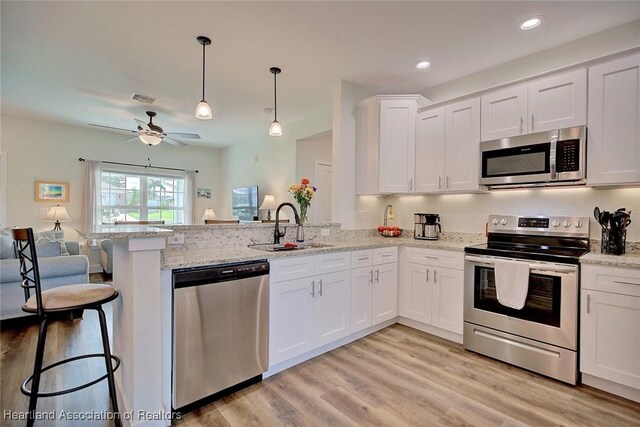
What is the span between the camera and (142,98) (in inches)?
164

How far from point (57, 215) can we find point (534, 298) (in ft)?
22.8

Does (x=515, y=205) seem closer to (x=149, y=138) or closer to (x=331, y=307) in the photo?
(x=331, y=307)

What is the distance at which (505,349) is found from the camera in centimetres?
243

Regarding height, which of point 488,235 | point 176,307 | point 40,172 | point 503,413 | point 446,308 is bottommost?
point 503,413

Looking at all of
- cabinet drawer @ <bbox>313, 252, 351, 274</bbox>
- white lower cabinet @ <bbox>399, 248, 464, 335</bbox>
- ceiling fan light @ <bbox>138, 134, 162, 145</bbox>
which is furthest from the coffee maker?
ceiling fan light @ <bbox>138, 134, 162, 145</bbox>

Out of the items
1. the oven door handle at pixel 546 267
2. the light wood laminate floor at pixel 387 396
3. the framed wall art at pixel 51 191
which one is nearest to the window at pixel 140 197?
the framed wall art at pixel 51 191

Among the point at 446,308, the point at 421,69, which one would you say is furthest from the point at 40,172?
the point at 446,308

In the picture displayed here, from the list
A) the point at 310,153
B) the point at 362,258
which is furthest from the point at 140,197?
the point at 362,258

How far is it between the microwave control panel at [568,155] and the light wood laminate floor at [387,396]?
1.64 metres

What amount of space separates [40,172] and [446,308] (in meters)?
7.02

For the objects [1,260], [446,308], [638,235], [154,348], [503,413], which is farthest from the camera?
[1,260]

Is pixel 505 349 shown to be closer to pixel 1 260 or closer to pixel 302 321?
pixel 302 321

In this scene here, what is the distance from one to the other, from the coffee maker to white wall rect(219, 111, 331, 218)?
214 cm

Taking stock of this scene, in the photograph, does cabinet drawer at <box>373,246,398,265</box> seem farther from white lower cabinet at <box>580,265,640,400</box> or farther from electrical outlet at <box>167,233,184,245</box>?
electrical outlet at <box>167,233,184,245</box>
